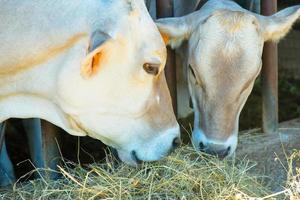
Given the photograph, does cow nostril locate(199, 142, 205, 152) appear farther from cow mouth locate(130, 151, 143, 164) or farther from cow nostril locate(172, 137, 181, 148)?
cow mouth locate(130, 151, 143, 164)

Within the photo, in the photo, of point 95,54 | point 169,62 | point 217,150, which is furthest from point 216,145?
point 95,54

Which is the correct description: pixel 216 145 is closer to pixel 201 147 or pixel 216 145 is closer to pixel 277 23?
pixel 201 147

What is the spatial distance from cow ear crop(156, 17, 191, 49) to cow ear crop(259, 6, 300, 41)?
0.48 metres

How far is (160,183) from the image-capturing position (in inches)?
156

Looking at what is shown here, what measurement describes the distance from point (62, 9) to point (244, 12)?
1.34 m

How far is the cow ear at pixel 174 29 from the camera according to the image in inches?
184

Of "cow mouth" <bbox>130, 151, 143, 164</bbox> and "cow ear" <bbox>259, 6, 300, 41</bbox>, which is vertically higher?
"cow ear" <bbox>259, 6, 300, 41</bbox>

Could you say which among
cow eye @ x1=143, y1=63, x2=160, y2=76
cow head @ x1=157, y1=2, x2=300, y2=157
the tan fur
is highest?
the tan fur

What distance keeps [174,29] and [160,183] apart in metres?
1.16

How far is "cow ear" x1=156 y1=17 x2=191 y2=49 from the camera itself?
4.68 metres

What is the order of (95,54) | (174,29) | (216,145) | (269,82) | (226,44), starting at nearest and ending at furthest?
(95,54) < (216,145) < (226,44) < (174,29) < (269,82)


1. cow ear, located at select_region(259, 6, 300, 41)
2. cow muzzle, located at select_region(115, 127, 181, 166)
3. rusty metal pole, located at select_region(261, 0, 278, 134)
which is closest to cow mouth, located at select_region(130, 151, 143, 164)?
cow muzzle, located at select_region(115, 127, 181, 166)

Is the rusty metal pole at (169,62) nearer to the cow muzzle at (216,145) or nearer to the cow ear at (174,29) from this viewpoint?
the cow ear at (174,29)

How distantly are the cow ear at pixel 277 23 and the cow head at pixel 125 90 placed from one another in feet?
3.53
